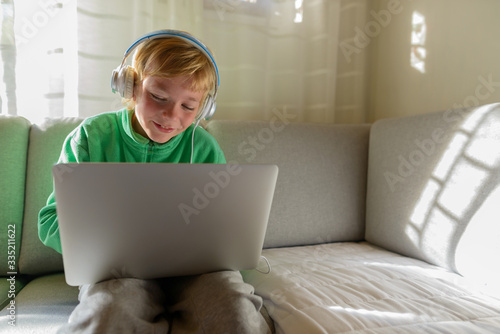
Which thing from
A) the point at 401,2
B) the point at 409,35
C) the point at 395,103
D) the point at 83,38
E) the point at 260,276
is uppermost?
the point at 401,2

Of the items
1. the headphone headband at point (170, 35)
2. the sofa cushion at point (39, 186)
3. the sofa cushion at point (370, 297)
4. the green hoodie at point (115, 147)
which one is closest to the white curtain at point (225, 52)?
the sofa cushion at point (39, 186)

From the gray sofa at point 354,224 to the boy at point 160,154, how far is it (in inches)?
6.2

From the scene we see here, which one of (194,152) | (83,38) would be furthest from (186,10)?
(194,152)

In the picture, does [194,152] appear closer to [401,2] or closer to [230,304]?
[230,304]

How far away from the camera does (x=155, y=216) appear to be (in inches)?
28.2

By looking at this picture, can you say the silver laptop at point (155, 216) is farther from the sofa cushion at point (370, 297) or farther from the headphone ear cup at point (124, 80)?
the headphone ear cup at point (124, 80)

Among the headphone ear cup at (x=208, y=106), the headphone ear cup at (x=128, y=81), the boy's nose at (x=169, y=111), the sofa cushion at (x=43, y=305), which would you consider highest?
the headphone ear cup at (x=128, y=81)

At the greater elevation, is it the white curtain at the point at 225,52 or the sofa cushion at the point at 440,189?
the white curtain at the point at 225,52

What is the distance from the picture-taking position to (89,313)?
699 millimetres

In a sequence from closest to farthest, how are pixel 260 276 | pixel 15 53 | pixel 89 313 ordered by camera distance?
1. pixel 89 313
2. pixel 260 276
3. pixel 15 53

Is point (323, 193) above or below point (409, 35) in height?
below

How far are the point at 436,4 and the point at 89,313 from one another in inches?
65.8

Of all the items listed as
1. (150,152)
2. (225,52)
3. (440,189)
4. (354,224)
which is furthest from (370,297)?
(225,52)

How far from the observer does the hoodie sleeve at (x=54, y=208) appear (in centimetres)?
90
